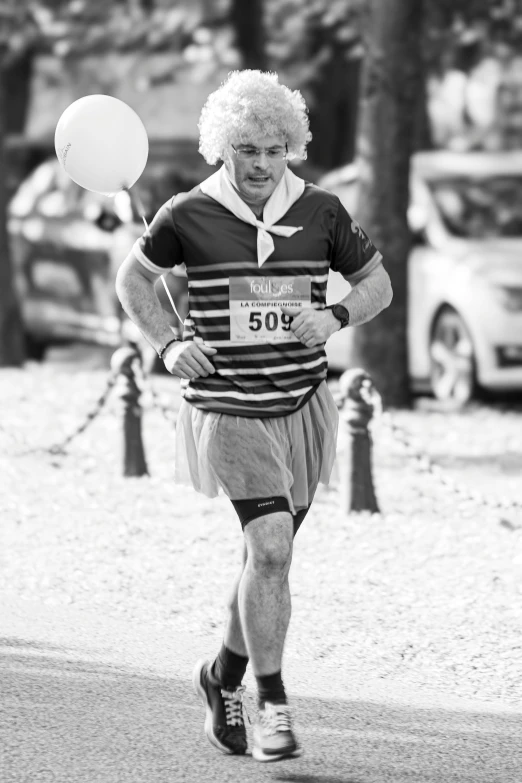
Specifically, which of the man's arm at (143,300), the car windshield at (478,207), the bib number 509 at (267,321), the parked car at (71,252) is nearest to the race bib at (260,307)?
the bib number 509 at (267,321)

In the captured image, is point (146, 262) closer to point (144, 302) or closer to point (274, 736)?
point (144, 302)

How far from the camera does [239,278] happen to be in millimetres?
4703

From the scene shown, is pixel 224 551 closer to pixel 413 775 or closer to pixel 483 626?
pixel 483 626

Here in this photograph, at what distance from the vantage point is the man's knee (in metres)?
4.70

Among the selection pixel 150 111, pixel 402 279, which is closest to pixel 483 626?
pixel 402 279

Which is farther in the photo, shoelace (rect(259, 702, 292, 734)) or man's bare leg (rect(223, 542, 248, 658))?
man's bare leg (rect(223, 542, 248, 658))

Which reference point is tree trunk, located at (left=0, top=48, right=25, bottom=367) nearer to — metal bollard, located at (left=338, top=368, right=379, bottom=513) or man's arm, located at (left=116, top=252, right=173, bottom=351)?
metal bollard, located at (left=338, top=368, right=379, bottom=513)

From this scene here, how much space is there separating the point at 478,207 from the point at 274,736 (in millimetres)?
9832

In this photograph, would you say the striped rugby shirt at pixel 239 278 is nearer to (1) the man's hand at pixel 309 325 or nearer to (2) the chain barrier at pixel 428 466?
(1) the man's hand at pixel 309 325

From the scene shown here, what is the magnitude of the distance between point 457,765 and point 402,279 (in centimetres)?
830

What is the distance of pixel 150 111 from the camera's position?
33938mm

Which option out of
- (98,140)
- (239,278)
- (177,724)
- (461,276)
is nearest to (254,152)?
(239,278)

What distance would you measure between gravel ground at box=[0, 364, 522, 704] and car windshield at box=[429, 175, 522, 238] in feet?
9.32

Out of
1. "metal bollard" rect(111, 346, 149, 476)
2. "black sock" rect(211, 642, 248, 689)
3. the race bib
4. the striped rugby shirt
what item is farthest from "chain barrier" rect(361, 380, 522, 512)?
Result: the race bib
